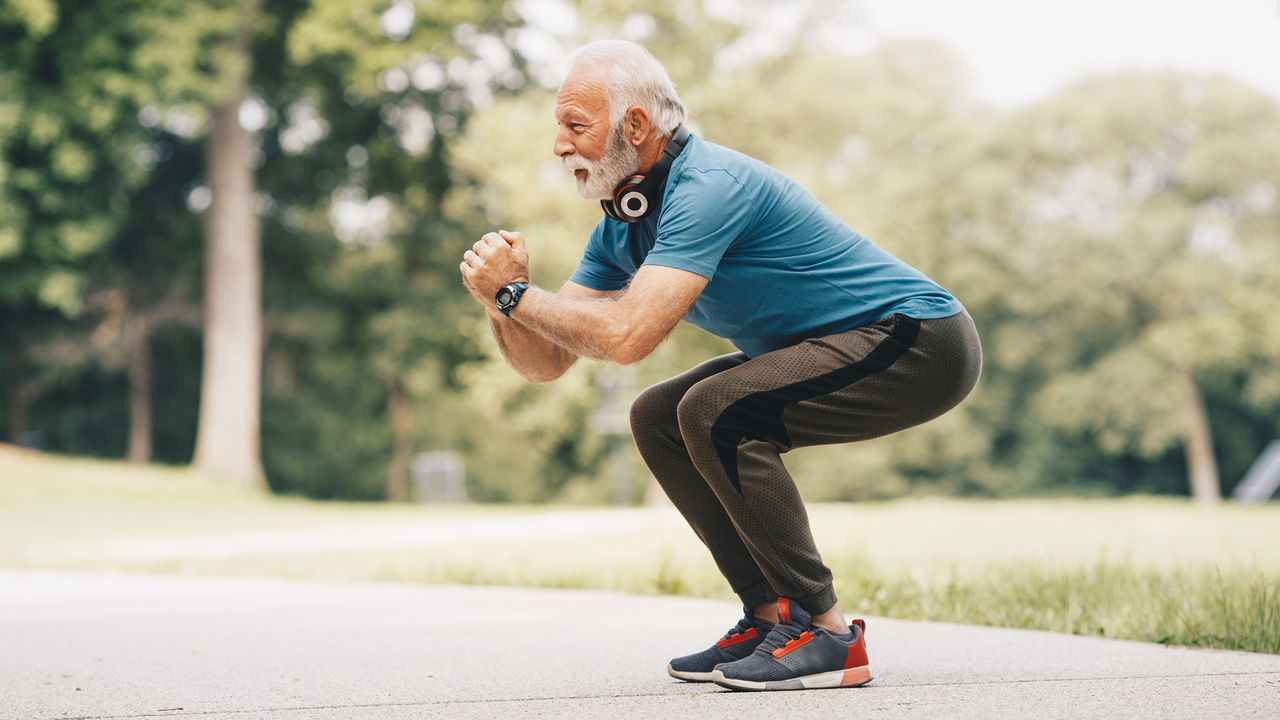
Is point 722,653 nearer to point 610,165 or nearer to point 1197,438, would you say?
point 610,165

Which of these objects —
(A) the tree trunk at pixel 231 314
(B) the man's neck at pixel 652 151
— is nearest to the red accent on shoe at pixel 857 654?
(B) the man's neck at pixel 652 151

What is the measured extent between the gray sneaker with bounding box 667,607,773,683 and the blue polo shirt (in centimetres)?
72

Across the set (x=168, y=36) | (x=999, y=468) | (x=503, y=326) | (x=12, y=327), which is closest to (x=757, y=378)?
(x=503, y=326)

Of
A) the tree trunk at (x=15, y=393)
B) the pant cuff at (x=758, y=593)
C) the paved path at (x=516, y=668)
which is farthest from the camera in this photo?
the tree trunk at (x=15, y=393)

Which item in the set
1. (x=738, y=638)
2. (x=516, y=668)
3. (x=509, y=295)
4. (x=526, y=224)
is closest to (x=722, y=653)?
(x=738, y=638)

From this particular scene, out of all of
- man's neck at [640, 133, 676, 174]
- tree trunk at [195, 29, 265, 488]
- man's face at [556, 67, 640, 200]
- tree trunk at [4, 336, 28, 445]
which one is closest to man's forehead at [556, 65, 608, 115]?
man's face at [556, 67, 640, 200]

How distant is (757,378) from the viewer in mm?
3232

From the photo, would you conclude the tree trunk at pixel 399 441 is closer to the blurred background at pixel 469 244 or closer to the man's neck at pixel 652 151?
the blurred background at pixel 469 244

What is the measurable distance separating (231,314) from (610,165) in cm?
1918

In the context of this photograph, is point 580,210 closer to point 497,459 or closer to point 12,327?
point 12,327

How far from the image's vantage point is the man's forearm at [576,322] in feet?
10.0

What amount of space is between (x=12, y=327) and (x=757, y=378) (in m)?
25.8

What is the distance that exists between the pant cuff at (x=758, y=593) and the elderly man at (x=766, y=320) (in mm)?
133

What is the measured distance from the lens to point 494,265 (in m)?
3.22
